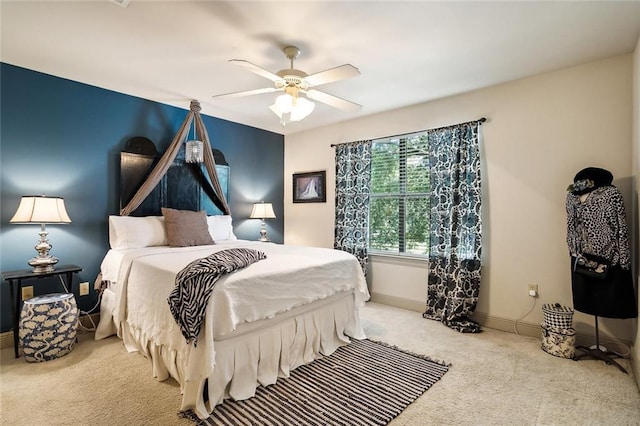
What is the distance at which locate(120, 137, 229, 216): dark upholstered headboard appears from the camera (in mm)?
3580

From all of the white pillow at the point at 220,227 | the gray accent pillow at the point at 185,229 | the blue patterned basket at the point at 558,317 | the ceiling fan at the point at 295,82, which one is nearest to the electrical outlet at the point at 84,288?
the gray accent pillow at the point at 185,229

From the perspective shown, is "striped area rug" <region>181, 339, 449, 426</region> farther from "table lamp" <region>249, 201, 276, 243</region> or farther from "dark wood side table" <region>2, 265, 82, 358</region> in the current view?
"table lamp" <region>249, 201, 276, 243</region>

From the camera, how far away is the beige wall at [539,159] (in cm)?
274

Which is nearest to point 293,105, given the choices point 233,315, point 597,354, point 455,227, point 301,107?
point 301,107

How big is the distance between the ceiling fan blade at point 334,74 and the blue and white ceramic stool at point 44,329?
8.99 feet

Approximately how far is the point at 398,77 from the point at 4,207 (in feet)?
12.6

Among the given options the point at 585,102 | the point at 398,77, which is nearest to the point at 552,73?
the point at 585,102

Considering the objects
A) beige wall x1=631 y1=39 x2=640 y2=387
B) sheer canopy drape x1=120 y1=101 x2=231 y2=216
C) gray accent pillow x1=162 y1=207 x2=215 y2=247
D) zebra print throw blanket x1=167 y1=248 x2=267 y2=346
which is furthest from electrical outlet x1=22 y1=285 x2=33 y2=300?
beige wall x1=631 y1=39 x2=640 y2=387

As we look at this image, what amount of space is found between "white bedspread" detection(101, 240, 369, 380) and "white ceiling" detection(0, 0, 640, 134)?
173cm

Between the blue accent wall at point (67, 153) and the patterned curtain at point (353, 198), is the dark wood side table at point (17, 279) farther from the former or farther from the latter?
the patterned curtain at point (353, 198)

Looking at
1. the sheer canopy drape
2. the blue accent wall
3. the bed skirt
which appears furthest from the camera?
the sheer canopy drape

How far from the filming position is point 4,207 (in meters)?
2.87

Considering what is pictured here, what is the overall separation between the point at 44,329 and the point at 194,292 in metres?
1.63

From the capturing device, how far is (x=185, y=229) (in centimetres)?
350
